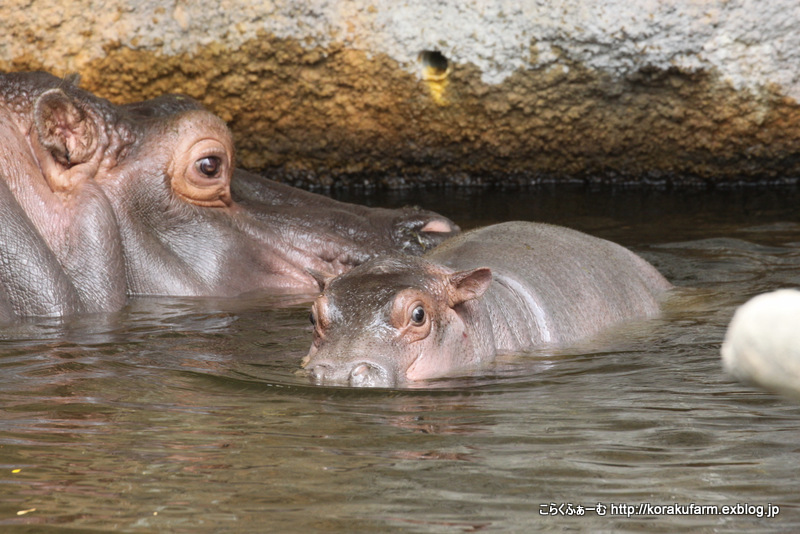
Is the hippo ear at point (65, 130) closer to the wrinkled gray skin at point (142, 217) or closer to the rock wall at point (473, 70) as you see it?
the wrinkled gray skin at point (142, 217)

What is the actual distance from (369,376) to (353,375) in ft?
0.18

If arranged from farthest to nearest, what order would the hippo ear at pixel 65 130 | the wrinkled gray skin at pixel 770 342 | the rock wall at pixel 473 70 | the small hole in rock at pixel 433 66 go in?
the small hole in rock at pixel 433 66 < the rock wall at pixel 473 70 < the hippo ear at pixel 65 130 < the wrinkled gray skin at pixel 770 342

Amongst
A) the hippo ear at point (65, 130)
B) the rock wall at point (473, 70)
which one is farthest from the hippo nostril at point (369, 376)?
the rock wall at point (473, 70)

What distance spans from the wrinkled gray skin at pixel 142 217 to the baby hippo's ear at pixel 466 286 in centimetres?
134

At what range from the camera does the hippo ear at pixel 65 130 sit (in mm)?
4887

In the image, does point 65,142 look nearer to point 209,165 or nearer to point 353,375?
point 209,165

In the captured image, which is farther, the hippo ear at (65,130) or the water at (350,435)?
the hippo ear at (65,130)

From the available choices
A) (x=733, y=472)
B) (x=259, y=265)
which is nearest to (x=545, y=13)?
(x=259, y=265)

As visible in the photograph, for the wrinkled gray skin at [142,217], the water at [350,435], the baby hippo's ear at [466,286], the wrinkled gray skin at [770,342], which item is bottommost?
the water at [350,435]

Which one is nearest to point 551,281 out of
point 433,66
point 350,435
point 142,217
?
point 142,217

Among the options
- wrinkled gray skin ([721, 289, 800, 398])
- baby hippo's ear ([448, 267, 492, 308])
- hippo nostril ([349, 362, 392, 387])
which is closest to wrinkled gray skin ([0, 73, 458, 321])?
baby hippo's ear ([448, 267, 492, 308])

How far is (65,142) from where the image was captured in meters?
5.02

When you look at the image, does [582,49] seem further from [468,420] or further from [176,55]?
[468,420]

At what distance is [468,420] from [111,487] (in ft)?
3.53
